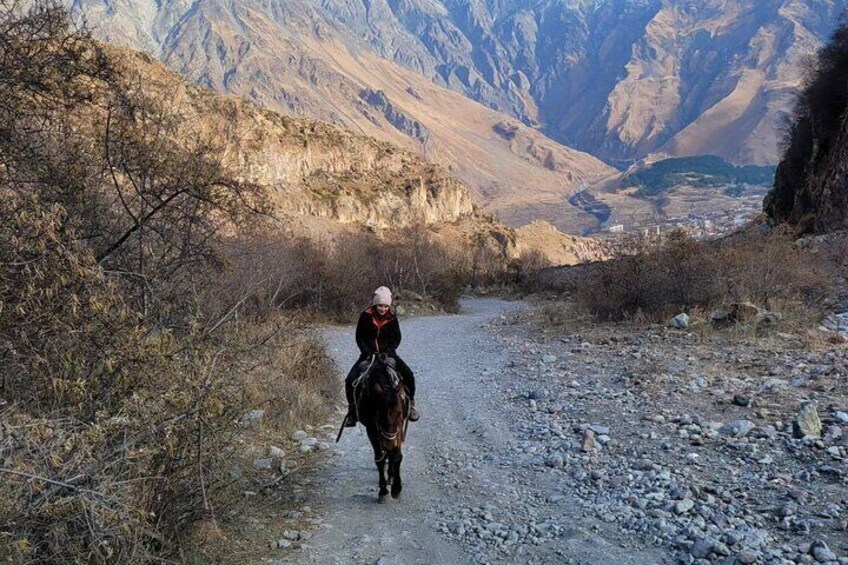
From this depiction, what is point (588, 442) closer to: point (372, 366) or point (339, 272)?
point (372, 366)

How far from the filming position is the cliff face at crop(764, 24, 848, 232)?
29.2 m

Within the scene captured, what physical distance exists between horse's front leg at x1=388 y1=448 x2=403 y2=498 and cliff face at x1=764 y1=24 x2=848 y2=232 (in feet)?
87.5

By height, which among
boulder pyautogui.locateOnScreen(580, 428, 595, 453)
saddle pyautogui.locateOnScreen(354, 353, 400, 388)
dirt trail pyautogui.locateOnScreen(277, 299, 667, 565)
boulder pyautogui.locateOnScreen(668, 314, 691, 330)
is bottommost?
dirt trail pyautogui.locateOnScreen(277, 299, 667, 565)

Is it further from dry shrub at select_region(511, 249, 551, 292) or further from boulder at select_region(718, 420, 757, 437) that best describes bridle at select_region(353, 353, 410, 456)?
dry shrub at select_region(511, 249, 551, 292)

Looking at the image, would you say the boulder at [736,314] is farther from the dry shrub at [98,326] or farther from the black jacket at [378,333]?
the dry shrub at [98,326]

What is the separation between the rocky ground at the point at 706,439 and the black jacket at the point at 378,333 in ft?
8.05

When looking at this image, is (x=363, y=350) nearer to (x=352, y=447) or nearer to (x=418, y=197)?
(x=352, y=447)

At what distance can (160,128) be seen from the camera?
7.64m

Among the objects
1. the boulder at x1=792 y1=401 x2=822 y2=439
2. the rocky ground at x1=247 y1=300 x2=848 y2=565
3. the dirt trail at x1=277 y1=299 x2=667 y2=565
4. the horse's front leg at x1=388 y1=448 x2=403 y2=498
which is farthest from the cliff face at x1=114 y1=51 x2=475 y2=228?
the boulder at x1=792 y1=401 x2=822 y2=439

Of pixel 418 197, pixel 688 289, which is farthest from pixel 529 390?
pixel 418 197

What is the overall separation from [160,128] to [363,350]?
3.67m

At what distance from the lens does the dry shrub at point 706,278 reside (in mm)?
16406

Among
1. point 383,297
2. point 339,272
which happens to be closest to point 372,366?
point 383,297

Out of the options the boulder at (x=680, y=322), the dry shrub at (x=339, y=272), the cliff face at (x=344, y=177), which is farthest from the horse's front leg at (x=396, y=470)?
the cliff face at (x=344, y=177)
